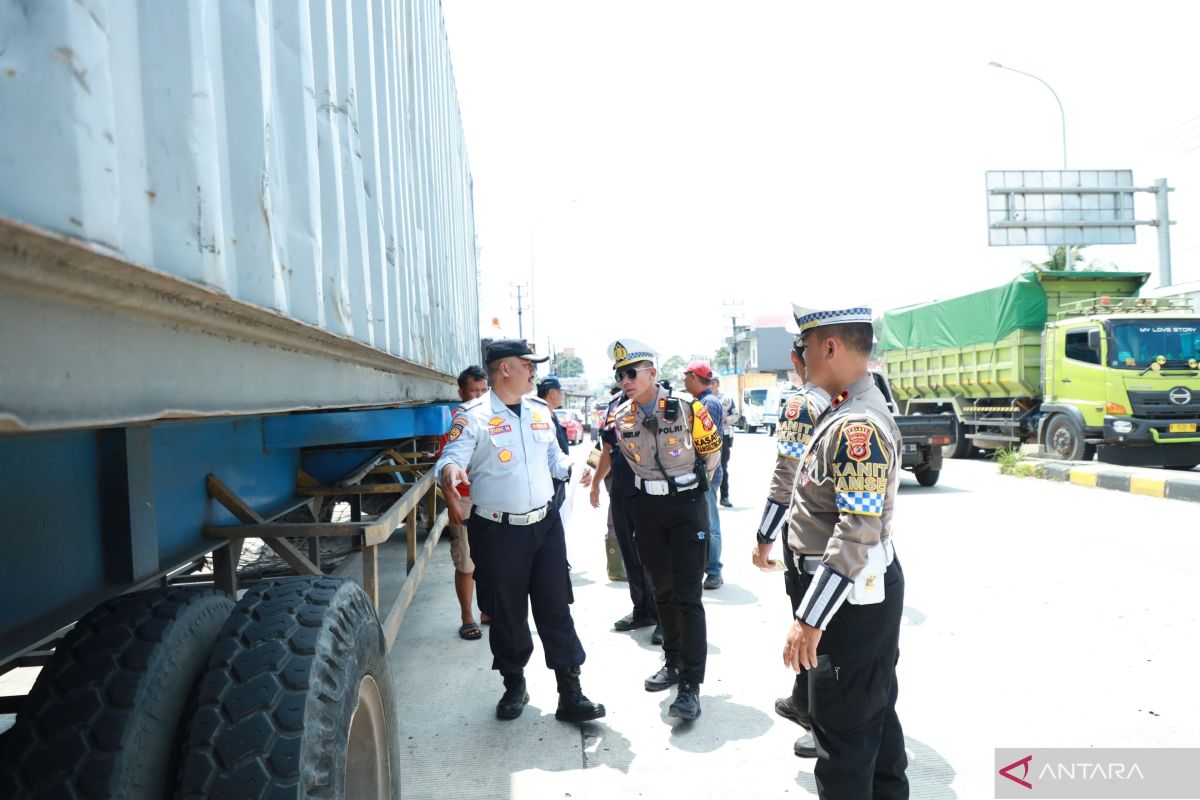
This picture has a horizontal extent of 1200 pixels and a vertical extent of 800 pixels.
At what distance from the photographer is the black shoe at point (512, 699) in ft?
11.6

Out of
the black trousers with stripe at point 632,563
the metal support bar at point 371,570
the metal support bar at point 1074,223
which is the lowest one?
the black trousers with stripe at point 632,563

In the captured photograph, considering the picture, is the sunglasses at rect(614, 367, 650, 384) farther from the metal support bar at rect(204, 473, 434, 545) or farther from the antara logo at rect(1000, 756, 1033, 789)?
the antara logo at rect(1000, 756, 1033, 789)

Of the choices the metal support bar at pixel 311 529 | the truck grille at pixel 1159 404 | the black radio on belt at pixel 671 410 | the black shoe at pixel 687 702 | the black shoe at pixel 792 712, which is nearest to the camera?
the metal support bar at pixel 311 529

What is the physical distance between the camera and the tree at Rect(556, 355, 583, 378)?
92000 mm

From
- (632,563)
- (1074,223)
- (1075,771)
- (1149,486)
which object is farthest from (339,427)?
(1074,223)

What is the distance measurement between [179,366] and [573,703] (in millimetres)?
2833

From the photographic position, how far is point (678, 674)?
374 centimetres

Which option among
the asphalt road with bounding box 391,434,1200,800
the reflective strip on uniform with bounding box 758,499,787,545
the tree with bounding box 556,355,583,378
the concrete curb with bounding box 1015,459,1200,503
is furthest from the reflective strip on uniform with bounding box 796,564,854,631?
the tree with bounding box 556,355,583,378

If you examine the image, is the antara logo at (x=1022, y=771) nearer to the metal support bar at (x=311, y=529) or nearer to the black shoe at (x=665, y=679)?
the black shoe at (x=665, y=679)

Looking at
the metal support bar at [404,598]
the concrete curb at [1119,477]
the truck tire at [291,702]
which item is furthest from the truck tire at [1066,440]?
the truck tire at [291,702]

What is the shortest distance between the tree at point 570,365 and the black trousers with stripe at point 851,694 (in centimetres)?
8427

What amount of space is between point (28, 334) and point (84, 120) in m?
0.25

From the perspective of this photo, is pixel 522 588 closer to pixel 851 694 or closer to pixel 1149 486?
pixel 851 694

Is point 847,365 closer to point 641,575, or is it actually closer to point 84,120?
point 84,120
